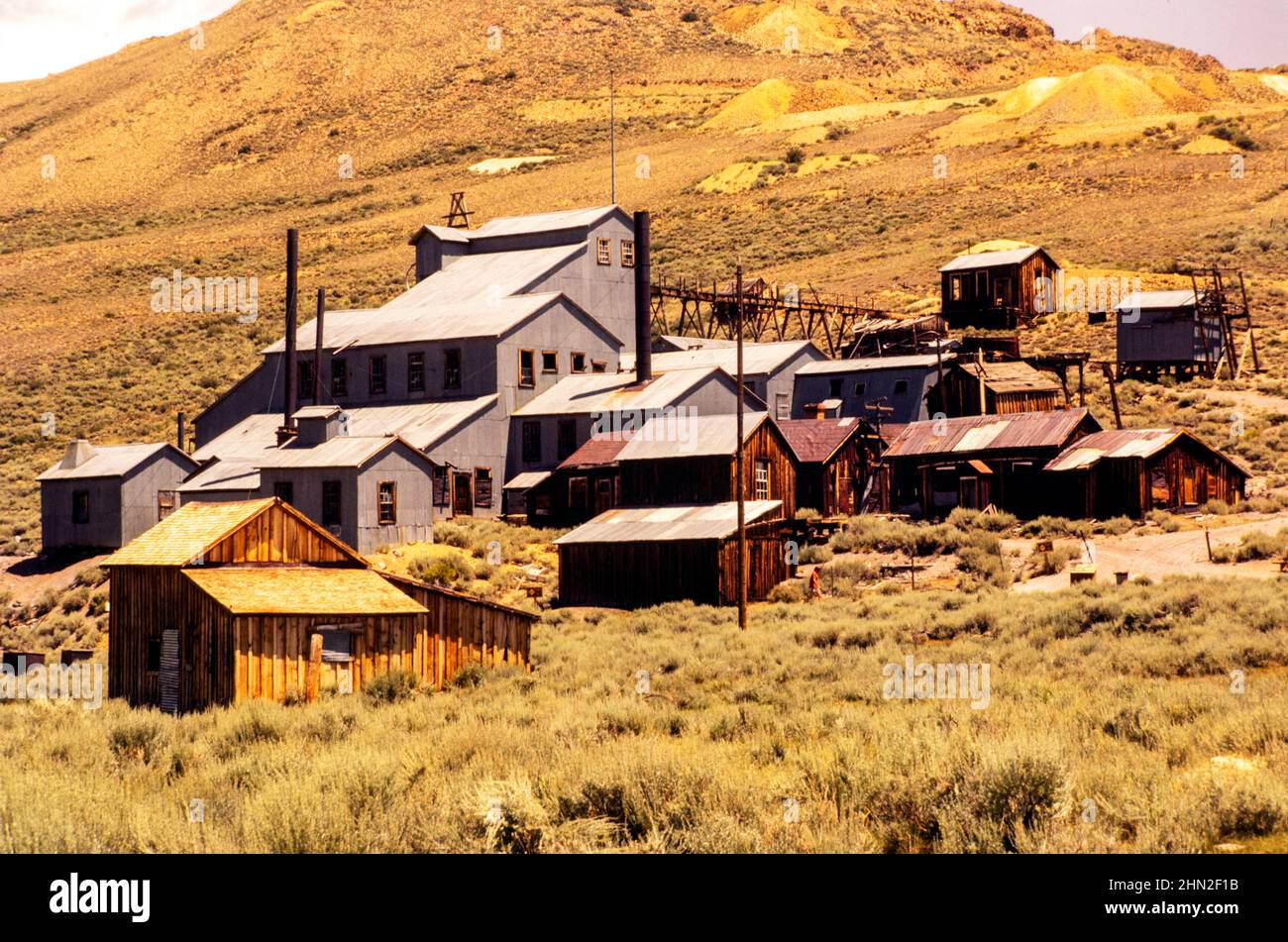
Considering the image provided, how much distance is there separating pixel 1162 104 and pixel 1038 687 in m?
125

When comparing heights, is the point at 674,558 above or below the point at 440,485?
below

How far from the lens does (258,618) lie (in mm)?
27688

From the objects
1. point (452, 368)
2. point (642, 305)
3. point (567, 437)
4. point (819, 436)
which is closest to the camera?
point (819, 436)

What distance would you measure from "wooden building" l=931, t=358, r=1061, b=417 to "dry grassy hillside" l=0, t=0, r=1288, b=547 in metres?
4.08

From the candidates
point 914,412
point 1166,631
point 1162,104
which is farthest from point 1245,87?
point 1166,631

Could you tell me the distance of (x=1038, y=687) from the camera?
24.0m

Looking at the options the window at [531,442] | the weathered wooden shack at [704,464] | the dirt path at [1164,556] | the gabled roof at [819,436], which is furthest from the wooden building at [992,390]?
the window at [531,442]

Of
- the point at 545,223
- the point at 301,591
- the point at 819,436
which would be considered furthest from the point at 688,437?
the point at 545,223

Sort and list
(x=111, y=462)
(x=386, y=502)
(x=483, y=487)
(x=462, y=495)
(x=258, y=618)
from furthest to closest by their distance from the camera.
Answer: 1. (x=483, y=487)
2. (x=462, y=495)
3. (x=111, y=462)
4. (x=386, y=502)
5. (x=258, y=618)

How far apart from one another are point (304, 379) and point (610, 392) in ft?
47.1

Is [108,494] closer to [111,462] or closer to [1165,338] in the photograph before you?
[111,462]

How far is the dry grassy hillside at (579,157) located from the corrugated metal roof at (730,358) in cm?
1394

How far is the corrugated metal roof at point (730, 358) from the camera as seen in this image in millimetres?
63438

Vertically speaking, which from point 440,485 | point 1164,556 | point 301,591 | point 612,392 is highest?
point 612,392
